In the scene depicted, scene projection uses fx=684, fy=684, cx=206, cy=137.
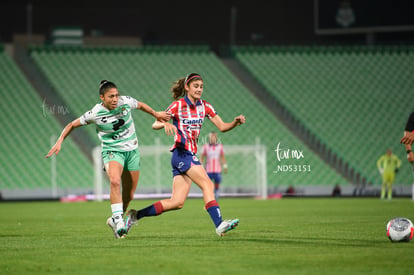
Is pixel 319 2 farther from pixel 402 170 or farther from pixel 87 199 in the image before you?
pixel 87 199

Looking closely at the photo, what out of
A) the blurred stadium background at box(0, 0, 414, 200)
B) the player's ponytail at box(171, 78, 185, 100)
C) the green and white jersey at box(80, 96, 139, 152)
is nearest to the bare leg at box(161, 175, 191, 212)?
the green and white jersey at box(80, 96, 139, 152)

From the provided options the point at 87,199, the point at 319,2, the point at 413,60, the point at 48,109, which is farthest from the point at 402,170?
the point at 48,109

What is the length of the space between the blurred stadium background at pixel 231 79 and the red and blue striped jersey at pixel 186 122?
16.4 metres

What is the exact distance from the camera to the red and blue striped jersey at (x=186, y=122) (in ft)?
29.9

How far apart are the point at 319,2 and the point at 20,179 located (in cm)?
1624

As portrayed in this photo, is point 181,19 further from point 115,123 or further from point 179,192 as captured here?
point 179,192

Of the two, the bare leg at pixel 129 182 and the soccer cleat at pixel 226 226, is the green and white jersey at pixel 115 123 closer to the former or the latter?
the bare leg at pixel 129 182

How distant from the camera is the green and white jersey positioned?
9.23 m

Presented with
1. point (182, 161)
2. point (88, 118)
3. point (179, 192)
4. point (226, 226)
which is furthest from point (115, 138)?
point (226, 226)

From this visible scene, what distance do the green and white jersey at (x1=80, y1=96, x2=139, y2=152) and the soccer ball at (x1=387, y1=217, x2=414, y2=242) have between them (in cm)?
359

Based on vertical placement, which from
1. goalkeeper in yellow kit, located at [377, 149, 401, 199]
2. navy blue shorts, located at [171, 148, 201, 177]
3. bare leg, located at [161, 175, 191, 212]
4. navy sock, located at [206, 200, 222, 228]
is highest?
navy blue shorts, located at [171, 148, 201, 177]

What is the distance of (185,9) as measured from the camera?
32750mm

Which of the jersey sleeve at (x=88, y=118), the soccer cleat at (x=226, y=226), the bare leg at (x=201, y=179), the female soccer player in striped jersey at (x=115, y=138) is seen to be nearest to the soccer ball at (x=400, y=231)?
the soccer cleat at (x=226, y=226)

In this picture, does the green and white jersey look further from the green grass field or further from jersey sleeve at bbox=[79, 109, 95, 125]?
the green grass field
